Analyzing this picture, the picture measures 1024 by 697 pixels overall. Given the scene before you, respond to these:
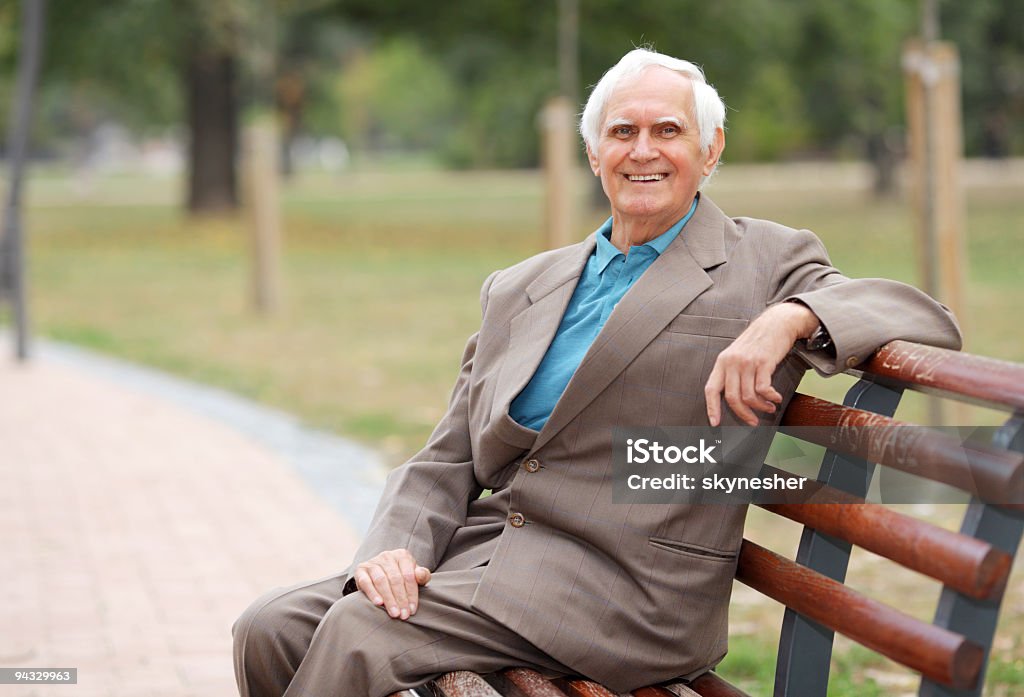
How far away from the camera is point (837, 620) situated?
2.46 m

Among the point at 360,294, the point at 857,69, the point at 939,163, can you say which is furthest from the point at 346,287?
the point at 857,69

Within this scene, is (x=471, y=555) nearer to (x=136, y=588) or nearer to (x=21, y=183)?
(x=136, y=588)

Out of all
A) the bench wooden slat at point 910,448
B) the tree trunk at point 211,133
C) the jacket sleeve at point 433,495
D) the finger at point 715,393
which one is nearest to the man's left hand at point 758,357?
the finger at point 715,393

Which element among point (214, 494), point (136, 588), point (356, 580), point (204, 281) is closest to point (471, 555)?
point (356, 580)

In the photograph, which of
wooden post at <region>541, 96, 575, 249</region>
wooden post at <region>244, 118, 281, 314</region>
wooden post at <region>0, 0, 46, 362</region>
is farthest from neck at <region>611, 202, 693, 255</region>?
wooden post at <region>244, 118, 281, 314</region>

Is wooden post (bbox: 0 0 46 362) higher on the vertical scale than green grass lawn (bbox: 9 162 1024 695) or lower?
higher

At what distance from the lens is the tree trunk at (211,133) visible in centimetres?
2947

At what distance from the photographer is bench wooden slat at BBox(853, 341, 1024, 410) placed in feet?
7.03

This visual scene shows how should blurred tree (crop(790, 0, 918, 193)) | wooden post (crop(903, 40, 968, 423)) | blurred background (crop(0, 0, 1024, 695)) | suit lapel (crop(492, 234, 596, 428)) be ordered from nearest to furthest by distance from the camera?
suit lapel (crop(492, 234, 596, 428)) → wooden post (crop(903, 40, 968, 423)) → blurred background (crop(0, 0, 1024, 695)) → blurred tree (crop(790, 0, 918, 193))

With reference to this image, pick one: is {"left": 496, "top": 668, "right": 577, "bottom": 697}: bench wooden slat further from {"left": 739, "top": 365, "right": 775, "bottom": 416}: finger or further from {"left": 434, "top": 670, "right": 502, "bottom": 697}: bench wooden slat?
{"left": 739, "top": 365, "right": 775, "bottom": 416}: finger

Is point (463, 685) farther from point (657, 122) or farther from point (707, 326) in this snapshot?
point (657, 122)

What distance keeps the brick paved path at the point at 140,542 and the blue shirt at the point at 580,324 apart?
5.51 feet

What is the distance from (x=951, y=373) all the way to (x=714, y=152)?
2.68 feet

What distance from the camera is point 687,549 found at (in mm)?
2686
